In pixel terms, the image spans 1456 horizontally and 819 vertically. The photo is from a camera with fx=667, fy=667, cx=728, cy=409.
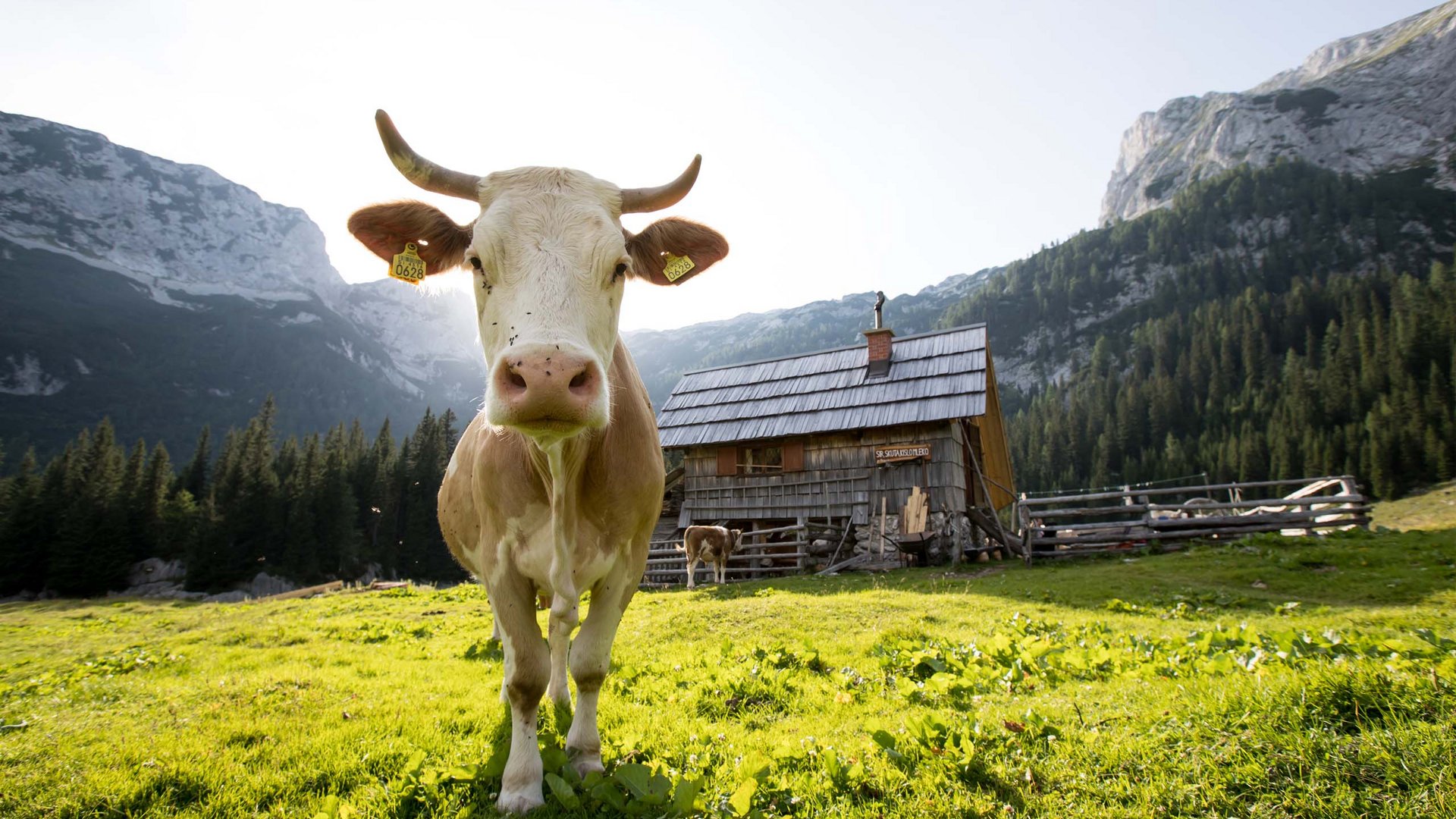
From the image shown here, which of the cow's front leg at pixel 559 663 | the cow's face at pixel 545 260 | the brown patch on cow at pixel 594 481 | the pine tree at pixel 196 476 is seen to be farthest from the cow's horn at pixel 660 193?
the pine tree at pixel 196 476

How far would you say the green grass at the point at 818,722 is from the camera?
2596 mm

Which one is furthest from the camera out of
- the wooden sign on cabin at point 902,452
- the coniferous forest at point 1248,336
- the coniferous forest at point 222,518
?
the coniferous forest at point 1248,336

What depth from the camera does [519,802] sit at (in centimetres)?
Result: 322

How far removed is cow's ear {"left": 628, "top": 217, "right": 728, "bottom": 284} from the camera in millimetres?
4086

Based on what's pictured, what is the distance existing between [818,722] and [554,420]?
9.22 feet

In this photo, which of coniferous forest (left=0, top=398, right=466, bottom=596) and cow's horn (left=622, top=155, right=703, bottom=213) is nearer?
cow's horn (left=622, top=155, right=703, bottom=213)

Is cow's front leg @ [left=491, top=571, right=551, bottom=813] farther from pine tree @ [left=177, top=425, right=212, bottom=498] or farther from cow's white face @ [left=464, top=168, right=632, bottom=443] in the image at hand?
pine tree @ [left=177, top=425, right=212, bottom=498]

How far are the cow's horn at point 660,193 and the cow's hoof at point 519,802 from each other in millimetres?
3162

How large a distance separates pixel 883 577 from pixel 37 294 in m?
198

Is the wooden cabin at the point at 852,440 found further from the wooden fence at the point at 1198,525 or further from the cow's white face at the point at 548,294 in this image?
the cow's white face at the point at 548,294

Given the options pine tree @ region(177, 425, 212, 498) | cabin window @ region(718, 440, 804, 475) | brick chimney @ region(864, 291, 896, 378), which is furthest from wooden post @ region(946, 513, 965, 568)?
pine tree @ region(177, 425, 212, 498)

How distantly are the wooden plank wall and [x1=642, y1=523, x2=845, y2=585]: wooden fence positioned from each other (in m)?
0.96

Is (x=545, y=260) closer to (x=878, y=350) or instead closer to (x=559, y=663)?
(x=559, y=663)

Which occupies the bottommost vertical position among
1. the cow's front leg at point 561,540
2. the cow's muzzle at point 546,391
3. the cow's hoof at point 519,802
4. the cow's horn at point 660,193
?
the cow's hoof at point 519,802
